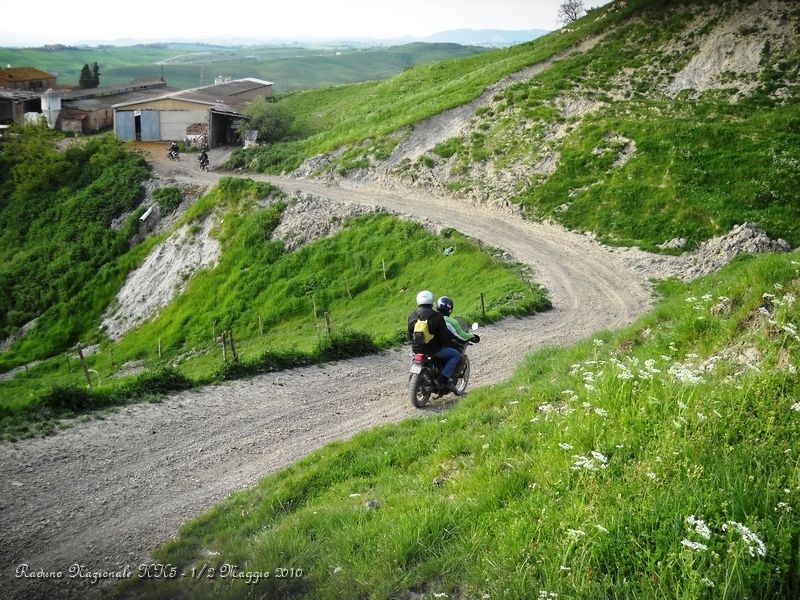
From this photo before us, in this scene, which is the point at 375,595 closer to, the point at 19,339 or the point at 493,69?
the point at 19,339

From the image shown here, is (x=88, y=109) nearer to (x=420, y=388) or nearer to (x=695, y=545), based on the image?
(x=420, y=388)

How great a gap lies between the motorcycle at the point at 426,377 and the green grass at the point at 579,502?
13.3 ft

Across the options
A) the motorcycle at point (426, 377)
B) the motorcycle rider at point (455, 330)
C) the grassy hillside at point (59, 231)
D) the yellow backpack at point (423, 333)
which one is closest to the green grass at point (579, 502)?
the yellow backpack at point (423, 333)

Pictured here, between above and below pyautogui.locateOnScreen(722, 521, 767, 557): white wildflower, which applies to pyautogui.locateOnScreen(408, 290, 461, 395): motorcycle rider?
below

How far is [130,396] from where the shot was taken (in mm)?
17609

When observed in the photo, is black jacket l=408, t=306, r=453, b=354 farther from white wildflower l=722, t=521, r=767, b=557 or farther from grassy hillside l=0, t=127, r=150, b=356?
grassy hillside l=0, t=127, r=150, b=356

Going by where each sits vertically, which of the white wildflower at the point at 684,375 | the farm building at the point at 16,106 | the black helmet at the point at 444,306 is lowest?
the black helmet at the point at 444,306

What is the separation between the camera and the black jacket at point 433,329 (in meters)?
15.4

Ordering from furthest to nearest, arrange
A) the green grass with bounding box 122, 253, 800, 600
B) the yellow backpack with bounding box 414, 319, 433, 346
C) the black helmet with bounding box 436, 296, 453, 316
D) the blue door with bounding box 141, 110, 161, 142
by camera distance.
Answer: the blue door with bounding box 141, 110, 161, 142
the black helmet with bounding box 436, 296, 453, 316
the yellow backpack with bounding box 414, 319, 433, 346
the green grass with bounding box 122, 253, 800, 600

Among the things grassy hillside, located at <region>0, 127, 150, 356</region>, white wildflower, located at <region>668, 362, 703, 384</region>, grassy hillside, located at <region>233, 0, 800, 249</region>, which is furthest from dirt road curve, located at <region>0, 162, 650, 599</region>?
grassy hillside, located at <region>0, 127, 150, 356</region>

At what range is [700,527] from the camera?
5746 mm

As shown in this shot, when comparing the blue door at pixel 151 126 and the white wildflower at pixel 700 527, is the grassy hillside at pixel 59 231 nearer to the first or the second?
the blue door at pixel 151 126

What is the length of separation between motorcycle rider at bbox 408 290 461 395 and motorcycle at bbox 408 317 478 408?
0.43 ft

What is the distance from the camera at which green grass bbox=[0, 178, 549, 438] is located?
32.6m
